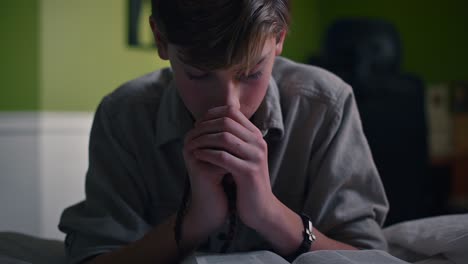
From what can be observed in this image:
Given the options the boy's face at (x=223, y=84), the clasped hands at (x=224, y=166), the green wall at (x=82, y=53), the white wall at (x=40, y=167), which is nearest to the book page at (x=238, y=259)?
the clasped hands at (x=224, y=166)

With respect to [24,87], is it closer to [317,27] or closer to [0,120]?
[0,120]

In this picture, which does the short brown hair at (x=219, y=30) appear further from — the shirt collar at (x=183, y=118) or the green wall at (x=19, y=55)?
the green wall at (x=19, y=55)

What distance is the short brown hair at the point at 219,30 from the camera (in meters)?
0.79

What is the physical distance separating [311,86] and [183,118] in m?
0.22

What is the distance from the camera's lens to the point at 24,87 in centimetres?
262

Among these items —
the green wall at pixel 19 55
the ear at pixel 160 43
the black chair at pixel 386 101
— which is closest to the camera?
the ear at pixel 160 43

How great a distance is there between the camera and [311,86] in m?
1.06

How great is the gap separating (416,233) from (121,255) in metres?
0.45

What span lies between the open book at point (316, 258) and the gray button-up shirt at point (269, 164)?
0.22m

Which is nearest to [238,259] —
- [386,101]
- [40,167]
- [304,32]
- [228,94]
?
[228,94]

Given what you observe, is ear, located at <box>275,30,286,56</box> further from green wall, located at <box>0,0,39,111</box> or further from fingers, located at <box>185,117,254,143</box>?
green wall, located at <box>0,0,39,111</box>

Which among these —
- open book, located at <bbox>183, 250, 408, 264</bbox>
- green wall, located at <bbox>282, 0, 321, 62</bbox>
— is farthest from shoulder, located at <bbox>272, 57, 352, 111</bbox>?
green wall, located at <bbox>282, 0, 321, 62</bbox>

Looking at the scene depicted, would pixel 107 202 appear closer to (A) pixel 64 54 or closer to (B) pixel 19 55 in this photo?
(B) pixel 19 55

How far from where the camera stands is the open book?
0.71 m
